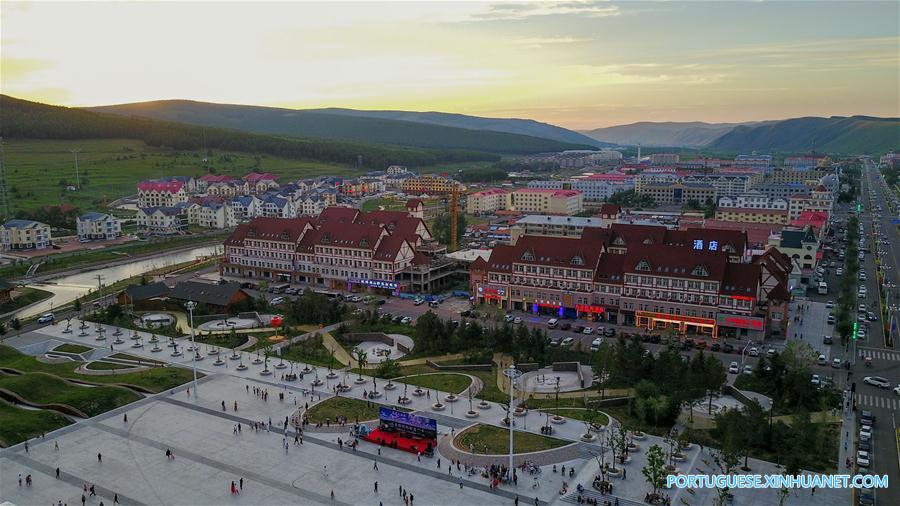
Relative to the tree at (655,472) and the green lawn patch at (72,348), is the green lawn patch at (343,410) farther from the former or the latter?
the green lawn patch at (72,348)

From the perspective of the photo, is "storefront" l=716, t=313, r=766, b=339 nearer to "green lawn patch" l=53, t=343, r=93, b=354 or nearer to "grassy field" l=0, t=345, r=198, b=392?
"grassy field" l=0, t=345, r=198, b=392

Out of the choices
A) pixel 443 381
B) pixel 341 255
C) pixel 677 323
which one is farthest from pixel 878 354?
pixel 341 255

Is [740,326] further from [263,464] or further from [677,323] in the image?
[263,464]

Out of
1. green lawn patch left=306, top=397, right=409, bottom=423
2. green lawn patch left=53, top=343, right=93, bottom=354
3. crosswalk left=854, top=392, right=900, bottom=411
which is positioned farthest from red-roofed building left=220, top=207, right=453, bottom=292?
crosswalk left=854, top=392, right=900, bottom=411

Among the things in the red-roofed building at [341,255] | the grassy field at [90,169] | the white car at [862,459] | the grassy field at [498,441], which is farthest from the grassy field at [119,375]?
the grassy field at [90,169]

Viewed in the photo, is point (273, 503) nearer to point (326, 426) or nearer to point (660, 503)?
point (326, 426)

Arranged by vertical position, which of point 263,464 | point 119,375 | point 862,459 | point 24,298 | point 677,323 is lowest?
point 263,464
